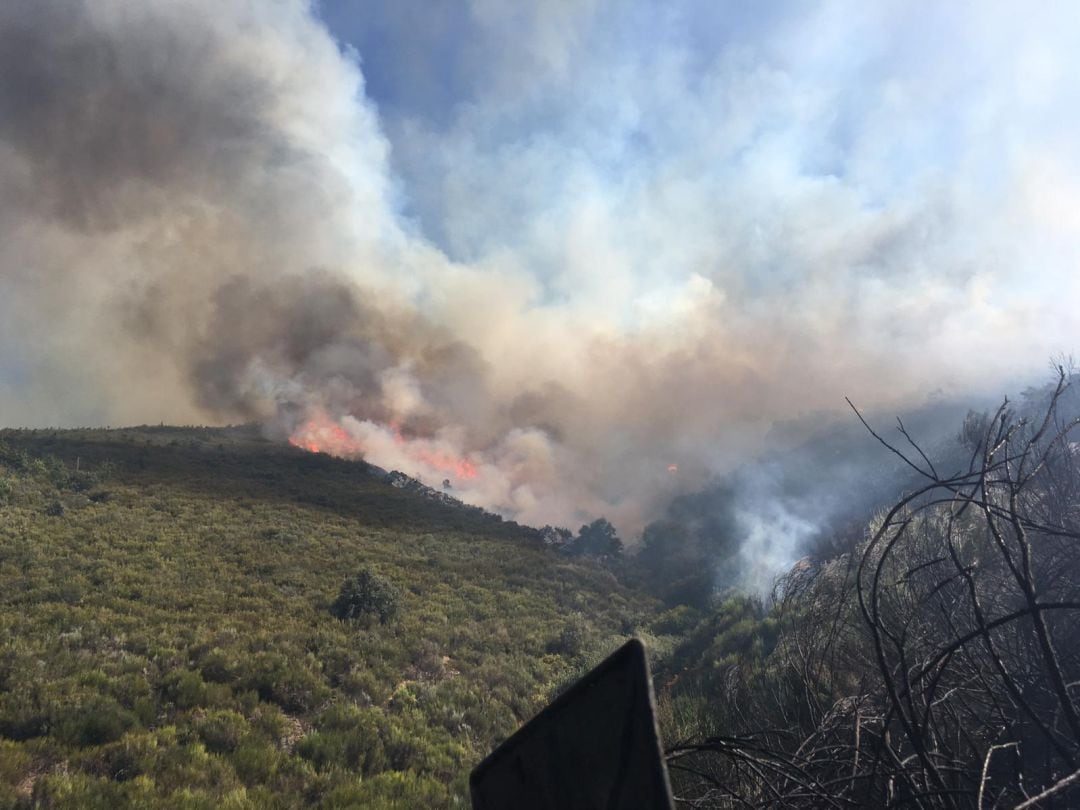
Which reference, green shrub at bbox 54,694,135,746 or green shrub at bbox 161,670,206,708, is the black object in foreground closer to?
green shrub at bbox 54,694,135,746

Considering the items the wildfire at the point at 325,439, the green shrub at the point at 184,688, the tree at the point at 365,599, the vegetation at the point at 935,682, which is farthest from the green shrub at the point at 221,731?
the wildfire at the point at 325,439

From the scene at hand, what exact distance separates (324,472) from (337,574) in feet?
84.0

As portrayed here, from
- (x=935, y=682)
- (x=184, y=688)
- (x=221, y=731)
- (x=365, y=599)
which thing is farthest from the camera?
(x=365, y=599)

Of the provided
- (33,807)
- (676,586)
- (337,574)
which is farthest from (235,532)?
(676,586)

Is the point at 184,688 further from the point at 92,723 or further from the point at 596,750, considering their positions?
the point at 596,750

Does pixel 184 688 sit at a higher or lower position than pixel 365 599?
lower

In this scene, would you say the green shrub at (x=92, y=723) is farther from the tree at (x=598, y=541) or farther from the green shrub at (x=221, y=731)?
the tree at (x=598, y=541)

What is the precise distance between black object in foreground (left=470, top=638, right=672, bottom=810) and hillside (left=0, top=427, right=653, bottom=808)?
7.87 m

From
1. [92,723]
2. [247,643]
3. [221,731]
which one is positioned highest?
[247,643]

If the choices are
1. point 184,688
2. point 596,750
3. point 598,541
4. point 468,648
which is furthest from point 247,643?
point 598,541

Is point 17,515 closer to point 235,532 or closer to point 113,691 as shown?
point 235,532

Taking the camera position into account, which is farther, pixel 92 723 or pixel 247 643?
pixel 247 643

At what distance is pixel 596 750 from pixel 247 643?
14.7 metres

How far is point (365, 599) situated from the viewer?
18.3 m
